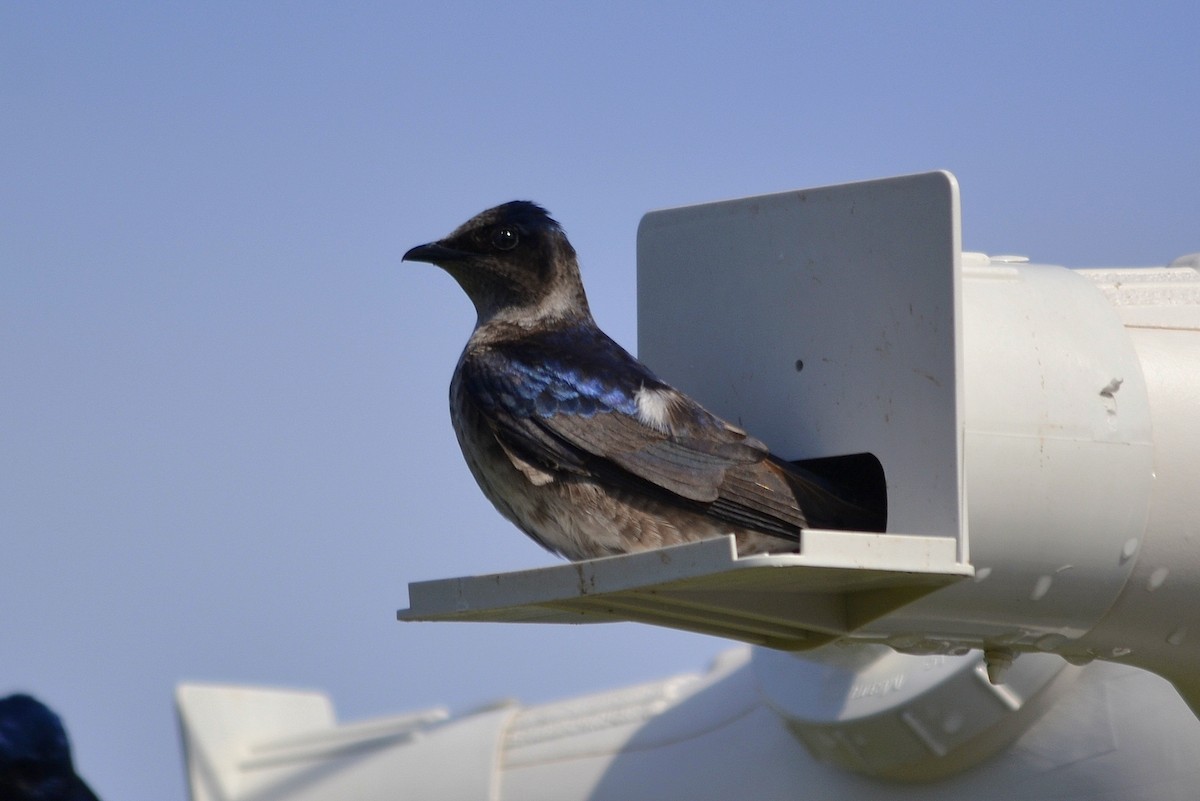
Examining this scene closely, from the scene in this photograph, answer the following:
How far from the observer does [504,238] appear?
15.0ft

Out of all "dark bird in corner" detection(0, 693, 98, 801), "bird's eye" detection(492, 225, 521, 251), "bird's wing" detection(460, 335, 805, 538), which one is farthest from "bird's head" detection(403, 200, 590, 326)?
"dark bird in corner" detection(0, 693, 98, 801)

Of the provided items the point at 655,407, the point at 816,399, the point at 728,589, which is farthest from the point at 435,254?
the point at 728,589

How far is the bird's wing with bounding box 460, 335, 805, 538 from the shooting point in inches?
149

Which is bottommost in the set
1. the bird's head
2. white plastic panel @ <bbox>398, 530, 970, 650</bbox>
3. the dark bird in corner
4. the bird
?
the dark bird in corner

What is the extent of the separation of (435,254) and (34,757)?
226 cm

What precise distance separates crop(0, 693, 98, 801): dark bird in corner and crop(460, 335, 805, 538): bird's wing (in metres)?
2.26

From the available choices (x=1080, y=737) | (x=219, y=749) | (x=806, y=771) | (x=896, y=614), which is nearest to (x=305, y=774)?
(x=219, y=749)

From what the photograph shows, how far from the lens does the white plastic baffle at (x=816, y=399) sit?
3215 mm

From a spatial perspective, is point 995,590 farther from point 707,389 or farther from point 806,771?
point 806,771

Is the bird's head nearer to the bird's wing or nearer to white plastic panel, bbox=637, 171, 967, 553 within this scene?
white plastic panel, bbox=637, 171, 967, 553

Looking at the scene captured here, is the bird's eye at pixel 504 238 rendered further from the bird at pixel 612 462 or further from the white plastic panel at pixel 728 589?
the white plastic panel at pixel 728 589

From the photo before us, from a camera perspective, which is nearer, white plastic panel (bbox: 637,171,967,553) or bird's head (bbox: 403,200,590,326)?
white plastic panel (bbox: 637,171,967,553)

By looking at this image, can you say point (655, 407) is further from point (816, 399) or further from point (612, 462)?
point (816, 399)

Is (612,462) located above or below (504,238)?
below
